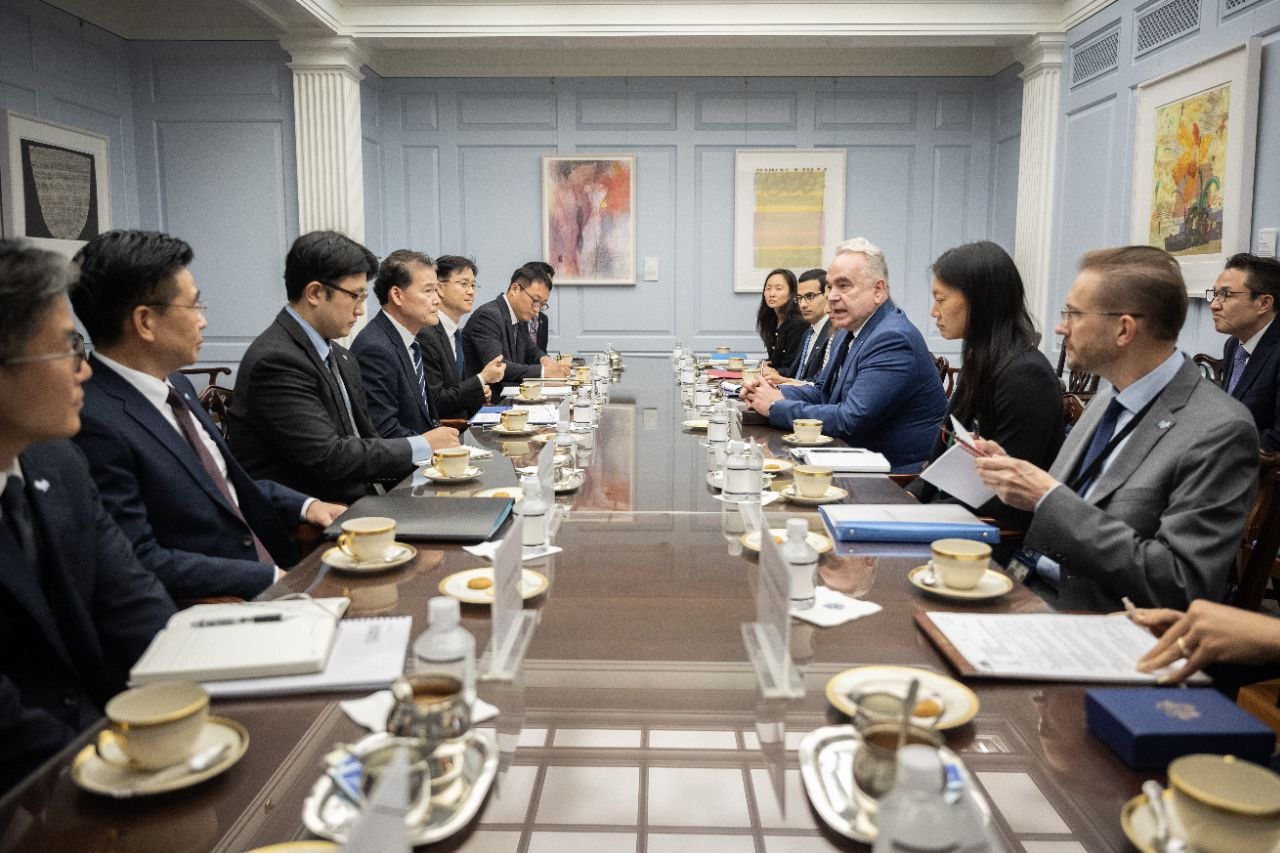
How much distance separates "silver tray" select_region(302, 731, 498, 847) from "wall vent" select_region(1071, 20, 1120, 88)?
6551 millimetres

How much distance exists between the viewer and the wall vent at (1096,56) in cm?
614

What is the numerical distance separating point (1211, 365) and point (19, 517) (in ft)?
17.1

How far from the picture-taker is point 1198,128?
515 centimetres

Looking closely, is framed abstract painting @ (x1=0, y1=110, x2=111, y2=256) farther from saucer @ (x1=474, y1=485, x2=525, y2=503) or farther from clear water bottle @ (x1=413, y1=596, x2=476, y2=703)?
clear water bottle @ (x1=413, y1=596, x2=476, y2=703)

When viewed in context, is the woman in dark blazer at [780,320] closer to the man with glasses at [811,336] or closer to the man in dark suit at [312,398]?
the man with glasses at [811,336]

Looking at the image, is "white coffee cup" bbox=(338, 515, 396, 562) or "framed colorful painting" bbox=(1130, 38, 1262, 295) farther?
"framed colorful painting" bbox=(1130, 38, 1262, 295)

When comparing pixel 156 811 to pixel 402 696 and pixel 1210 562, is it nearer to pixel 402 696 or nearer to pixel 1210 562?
pixel 402 696

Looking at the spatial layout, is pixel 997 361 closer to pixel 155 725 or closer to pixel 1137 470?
pixel 1137 470

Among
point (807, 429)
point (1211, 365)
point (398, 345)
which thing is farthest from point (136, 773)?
point (1211, 365)

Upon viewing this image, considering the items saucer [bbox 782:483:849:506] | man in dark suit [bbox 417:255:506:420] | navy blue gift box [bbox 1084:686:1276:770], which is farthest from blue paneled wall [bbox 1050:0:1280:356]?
navy blue gift box [bbox 1084:686:1276:770]

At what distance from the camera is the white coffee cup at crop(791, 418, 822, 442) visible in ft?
10.6

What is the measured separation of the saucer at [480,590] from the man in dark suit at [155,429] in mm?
619

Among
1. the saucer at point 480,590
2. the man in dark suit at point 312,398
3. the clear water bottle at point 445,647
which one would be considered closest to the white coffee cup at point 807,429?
the man in dark suit at point 312,398

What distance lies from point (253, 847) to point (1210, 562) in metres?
1.60
